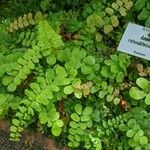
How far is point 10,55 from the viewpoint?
235 cm

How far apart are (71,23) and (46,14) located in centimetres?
18

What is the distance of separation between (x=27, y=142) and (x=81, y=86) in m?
0.41

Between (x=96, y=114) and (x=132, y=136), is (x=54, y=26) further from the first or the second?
(x=132, y=136)

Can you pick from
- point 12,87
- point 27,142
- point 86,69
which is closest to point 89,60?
point 86,69

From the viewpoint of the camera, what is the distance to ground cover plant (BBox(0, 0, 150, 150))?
86.0 inches

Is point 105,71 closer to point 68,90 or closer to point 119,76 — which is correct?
point 119,76

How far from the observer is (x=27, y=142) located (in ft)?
7.72

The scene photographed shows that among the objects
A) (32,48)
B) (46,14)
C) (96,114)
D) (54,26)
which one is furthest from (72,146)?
(46,14)

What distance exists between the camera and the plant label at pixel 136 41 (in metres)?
2.39

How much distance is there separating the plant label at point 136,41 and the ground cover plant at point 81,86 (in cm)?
5

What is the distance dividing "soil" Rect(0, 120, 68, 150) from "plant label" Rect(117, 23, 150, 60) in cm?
60

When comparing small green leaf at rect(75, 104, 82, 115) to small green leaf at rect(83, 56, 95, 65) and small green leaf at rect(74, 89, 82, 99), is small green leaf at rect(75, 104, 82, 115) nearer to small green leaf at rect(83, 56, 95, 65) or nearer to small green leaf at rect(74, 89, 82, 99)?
small green leaf at rect(74, 89, 82, 99)

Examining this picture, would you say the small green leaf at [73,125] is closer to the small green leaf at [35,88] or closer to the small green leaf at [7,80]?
the small green leaf at [35,88]

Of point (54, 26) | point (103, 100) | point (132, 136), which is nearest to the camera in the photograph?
point (132, 136)
